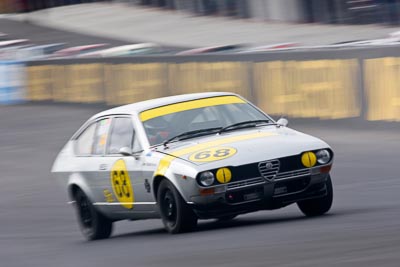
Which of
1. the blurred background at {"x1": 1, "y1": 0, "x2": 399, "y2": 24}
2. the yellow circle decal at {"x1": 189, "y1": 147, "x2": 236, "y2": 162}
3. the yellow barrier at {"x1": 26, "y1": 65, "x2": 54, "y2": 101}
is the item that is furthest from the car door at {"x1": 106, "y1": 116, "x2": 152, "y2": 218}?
the blurred background at {"x1": 1, "y1": 0, "x2": 399, "y2": 24}

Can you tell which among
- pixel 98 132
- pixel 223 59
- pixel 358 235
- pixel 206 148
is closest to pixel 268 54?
pixel 223 59

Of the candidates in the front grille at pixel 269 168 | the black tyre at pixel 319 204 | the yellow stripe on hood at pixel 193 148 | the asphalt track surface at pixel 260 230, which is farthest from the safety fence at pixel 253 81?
the front grille at pixel 269 168

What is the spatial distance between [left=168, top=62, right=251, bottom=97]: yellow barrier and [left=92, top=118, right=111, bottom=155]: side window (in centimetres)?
1246

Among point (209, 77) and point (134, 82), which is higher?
point (209, 77)

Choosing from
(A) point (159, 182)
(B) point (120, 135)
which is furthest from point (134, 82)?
(A) point (159, 182)

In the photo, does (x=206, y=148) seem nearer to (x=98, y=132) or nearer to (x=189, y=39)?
(x=98, y=132)

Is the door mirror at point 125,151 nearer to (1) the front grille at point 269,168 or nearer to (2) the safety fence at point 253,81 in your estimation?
(1) the front grille at point 269,168

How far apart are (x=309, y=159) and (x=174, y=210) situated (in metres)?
1.30

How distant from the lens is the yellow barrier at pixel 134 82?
2819cm

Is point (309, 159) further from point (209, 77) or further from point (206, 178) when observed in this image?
point (209, 77)

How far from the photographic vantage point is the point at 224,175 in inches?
372

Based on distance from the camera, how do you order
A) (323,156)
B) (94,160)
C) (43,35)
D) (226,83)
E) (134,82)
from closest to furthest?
(323,156)
(94,160)
(226,83)
(134,82)
(43,35)

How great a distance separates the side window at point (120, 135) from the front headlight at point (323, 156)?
200 cm

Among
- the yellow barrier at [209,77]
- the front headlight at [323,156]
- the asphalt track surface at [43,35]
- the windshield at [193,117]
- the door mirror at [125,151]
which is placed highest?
the windshield at [193,117]
